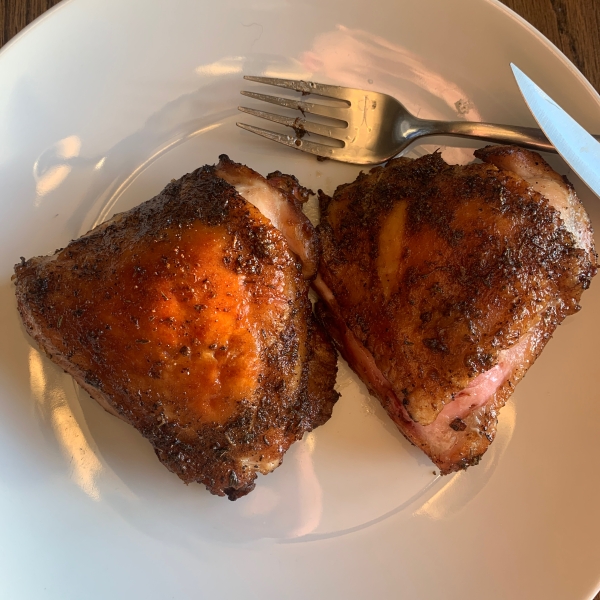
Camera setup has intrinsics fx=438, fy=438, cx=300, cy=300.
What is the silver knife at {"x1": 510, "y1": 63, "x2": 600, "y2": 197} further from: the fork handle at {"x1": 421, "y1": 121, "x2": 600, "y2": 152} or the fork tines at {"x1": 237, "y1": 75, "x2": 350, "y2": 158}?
the fork tines at {"x1": 237, "y1": 75, "x2": 350, "y2": 158}

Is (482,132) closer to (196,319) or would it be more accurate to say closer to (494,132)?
(494,132)

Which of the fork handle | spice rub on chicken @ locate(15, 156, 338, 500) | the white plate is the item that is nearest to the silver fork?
the fork handle

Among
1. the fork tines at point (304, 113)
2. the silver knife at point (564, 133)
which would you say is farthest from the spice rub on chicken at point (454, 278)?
the fork tines at point (304, 113)

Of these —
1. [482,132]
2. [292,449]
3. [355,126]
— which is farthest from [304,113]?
[292,449]

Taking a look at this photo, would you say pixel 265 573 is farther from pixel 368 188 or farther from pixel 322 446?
pixel 368 188

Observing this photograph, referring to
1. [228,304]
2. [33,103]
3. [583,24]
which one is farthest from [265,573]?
[583,24]
